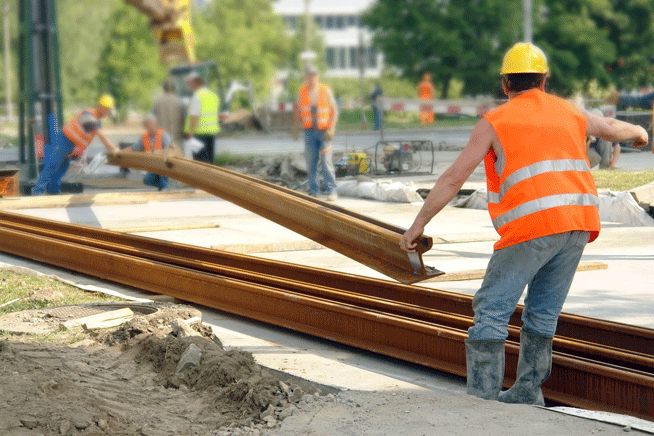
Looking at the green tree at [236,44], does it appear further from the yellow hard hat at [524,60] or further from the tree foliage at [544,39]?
the yellow hard hat at [524,60]

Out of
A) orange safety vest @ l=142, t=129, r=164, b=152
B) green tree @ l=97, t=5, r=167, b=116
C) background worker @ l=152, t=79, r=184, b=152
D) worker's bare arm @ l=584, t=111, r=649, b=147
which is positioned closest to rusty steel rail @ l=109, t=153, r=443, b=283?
worker's bare arm @ l=584, t=111, r=649, b=147

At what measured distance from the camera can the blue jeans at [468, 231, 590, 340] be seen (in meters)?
4.27

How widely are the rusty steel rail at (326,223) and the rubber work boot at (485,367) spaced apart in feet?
2.36

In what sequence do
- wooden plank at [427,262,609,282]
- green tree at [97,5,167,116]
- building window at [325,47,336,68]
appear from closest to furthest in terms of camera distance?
wooden plank at [427,262,609,282] → green tree at [97,5,167,116] → building window at [325,47,336,68]

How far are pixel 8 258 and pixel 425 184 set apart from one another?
25.4 feet

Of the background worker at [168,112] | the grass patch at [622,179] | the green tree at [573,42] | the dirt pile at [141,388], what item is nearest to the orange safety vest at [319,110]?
the background worker at [168,112]

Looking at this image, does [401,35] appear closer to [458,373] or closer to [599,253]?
[599,253]

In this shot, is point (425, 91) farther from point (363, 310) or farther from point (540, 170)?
point (540, 170)

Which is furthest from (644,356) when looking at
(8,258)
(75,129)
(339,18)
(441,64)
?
(339,18)

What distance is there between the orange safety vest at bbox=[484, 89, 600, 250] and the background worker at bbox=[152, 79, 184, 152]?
13.1 m

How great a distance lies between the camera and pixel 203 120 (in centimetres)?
1697

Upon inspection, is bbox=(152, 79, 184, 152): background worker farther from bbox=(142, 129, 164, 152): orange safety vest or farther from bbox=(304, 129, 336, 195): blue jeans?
bbox=(304, 129, 336, 195): blue jeans

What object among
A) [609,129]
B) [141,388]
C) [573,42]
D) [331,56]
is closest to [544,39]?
[573,42]

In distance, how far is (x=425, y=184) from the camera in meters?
15.4
